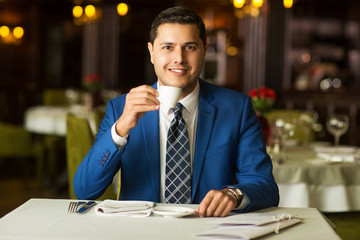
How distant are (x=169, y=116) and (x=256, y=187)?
452 millimetres

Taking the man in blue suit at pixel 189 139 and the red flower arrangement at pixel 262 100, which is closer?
the man in blue suit at pixel 189 139

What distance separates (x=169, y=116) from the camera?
81.3 inches

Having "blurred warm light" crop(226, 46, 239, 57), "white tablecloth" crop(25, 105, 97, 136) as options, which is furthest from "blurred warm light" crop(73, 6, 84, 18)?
"blurred warm light" crop(226, 46, 239, 57)

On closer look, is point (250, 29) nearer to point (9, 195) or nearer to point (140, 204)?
point (9, 195)

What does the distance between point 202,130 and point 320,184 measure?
52.4 inches

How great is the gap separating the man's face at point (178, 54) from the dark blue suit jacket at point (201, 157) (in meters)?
0.17

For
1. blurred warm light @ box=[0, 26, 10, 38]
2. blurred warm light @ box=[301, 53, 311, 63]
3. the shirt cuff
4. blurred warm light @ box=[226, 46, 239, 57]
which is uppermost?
blurred warm light @ box=[0, 26, 10, 38]

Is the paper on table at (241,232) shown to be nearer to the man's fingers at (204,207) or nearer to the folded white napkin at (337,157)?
the man's fingers at (204,207)

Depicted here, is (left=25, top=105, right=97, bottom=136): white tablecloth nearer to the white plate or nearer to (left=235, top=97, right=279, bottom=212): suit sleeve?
(left=235, top=97, right=279, bottom=212): suit sleeve

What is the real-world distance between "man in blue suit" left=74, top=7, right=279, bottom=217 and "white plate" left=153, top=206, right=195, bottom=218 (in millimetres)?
282

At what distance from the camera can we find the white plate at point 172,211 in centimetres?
154

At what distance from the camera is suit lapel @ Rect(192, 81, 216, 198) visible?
1995mm

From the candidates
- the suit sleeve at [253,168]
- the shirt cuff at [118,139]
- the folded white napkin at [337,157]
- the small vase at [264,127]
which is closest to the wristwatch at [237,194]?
the suit sleeve at [253,168]

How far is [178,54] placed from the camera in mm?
1918
